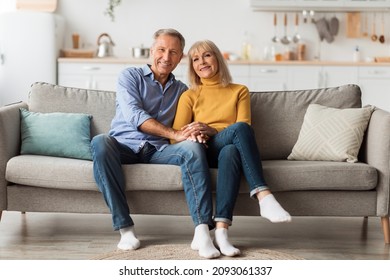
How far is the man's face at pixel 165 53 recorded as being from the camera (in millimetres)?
3574

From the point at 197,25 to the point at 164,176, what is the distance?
397cm

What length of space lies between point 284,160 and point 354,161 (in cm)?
41

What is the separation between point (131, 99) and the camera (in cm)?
353

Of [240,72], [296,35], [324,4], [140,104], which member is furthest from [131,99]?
[296,35]

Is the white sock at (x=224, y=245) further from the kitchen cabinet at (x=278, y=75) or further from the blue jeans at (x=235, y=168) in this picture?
the kitchen cabinet at (x=278, y=75)

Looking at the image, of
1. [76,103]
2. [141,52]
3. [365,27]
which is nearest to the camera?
[76,103]

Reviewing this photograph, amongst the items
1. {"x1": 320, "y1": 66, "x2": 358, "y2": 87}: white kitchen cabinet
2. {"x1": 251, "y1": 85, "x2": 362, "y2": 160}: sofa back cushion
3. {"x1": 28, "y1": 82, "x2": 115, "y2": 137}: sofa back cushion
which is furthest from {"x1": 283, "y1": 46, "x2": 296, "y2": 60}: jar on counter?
{"x1": 28, "y1": 82, "x2": 115, "y2": 137}: sofa back cushion

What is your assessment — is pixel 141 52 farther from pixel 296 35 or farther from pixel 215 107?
pixel 215 107

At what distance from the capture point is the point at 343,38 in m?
7.06

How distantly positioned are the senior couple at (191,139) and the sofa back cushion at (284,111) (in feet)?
1.08

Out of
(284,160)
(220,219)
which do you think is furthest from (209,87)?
(220,219)

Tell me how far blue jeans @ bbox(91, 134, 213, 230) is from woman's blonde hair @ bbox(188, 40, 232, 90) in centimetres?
47

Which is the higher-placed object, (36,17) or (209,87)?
(36,17)
